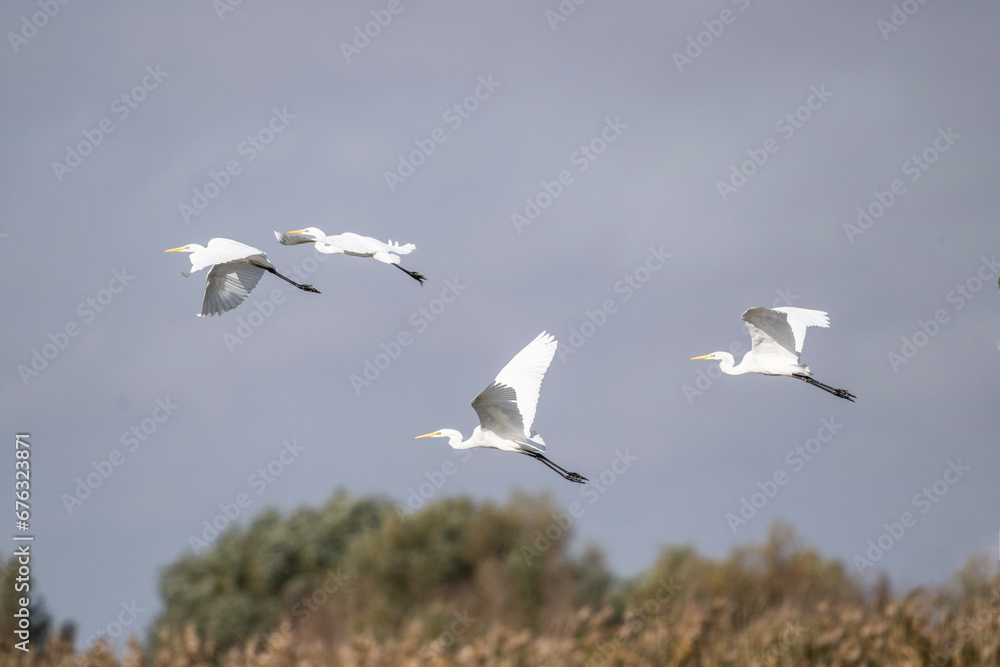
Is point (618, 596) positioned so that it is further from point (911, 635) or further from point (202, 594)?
point (911, 635)

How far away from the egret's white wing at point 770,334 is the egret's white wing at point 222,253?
19.5 ft

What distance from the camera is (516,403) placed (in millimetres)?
13391

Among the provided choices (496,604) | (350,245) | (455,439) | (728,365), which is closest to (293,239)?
(350,245)

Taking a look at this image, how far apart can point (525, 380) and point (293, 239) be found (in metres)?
3.63

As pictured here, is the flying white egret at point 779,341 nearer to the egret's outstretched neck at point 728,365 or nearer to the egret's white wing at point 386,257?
the egret's outstretched neck at point 728,365

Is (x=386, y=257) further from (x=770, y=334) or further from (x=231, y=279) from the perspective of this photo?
(x=770, y=334)

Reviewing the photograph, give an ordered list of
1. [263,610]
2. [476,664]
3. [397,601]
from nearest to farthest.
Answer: [476,664], [397,601], [263,610]

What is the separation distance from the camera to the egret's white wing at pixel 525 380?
13.3m

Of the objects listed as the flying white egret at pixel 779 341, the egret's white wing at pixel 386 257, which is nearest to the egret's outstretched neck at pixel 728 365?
the flying white egret at pixel 779 341

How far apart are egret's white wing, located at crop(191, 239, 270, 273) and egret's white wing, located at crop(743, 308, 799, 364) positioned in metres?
5.95

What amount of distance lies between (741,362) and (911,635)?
5.51 m

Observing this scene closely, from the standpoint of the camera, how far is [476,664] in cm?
1691

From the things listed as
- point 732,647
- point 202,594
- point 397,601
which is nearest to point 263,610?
point 202,594

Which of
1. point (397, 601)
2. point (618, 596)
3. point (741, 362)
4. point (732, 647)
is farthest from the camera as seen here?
point (397, 601)
